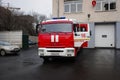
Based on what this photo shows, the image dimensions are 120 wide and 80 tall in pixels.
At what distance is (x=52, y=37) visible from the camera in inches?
584

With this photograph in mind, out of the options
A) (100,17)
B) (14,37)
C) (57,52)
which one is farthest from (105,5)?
(57,52)

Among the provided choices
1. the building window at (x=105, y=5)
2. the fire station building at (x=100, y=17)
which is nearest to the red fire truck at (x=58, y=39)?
the fire station building at (x=100, y=17)

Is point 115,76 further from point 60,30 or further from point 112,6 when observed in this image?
point 112,6

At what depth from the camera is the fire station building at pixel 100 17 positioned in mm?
29219

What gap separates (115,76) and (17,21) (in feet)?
132

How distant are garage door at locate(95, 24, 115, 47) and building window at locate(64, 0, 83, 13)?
313 cm

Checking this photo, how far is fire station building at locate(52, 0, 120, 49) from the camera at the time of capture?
29219mm

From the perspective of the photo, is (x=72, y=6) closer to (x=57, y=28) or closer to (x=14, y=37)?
(x=14, y=37)

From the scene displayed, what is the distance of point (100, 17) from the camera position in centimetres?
2961

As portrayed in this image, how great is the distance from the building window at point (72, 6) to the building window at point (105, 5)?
84.7 inches

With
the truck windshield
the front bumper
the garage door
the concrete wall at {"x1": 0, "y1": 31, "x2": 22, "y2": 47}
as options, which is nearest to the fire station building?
the garage door

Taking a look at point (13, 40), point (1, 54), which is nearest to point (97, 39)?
point (13, 40)

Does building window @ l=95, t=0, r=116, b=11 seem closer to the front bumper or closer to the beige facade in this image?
the beige facade

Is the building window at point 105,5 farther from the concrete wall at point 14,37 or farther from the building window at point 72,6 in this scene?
the concrete wall at point 14,37
